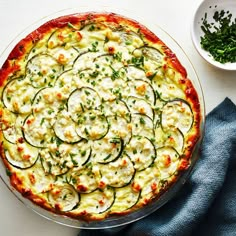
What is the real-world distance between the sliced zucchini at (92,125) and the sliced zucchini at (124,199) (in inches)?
12.9

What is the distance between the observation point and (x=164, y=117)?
165 inches

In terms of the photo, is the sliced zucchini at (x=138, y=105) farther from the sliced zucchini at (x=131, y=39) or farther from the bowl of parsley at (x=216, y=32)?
the bowl of parsley at (x=216, y=32)

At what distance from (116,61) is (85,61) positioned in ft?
0.58

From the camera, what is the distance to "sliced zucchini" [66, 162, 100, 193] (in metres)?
4.15

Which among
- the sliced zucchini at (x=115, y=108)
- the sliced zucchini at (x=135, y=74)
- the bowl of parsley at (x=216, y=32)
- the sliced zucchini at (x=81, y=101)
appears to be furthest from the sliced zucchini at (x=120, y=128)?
the bowl of parsley at (x=216, y=32)

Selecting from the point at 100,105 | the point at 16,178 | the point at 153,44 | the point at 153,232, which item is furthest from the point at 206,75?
Answer: the point at 16,178

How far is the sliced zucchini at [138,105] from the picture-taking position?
4172mm

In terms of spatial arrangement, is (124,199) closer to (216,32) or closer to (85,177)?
(85,177)

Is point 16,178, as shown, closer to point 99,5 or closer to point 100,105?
point 100,105

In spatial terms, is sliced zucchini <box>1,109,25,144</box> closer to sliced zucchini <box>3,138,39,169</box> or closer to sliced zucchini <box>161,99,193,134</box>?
sliced zucchini <box>3,138,39,169</box>

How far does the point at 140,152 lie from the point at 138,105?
27 centimetres

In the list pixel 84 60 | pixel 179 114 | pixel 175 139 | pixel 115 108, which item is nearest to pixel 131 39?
pixel 84 60

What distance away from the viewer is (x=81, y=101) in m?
4.17

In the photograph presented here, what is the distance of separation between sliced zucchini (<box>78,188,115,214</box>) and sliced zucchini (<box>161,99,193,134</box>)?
0.50 m
